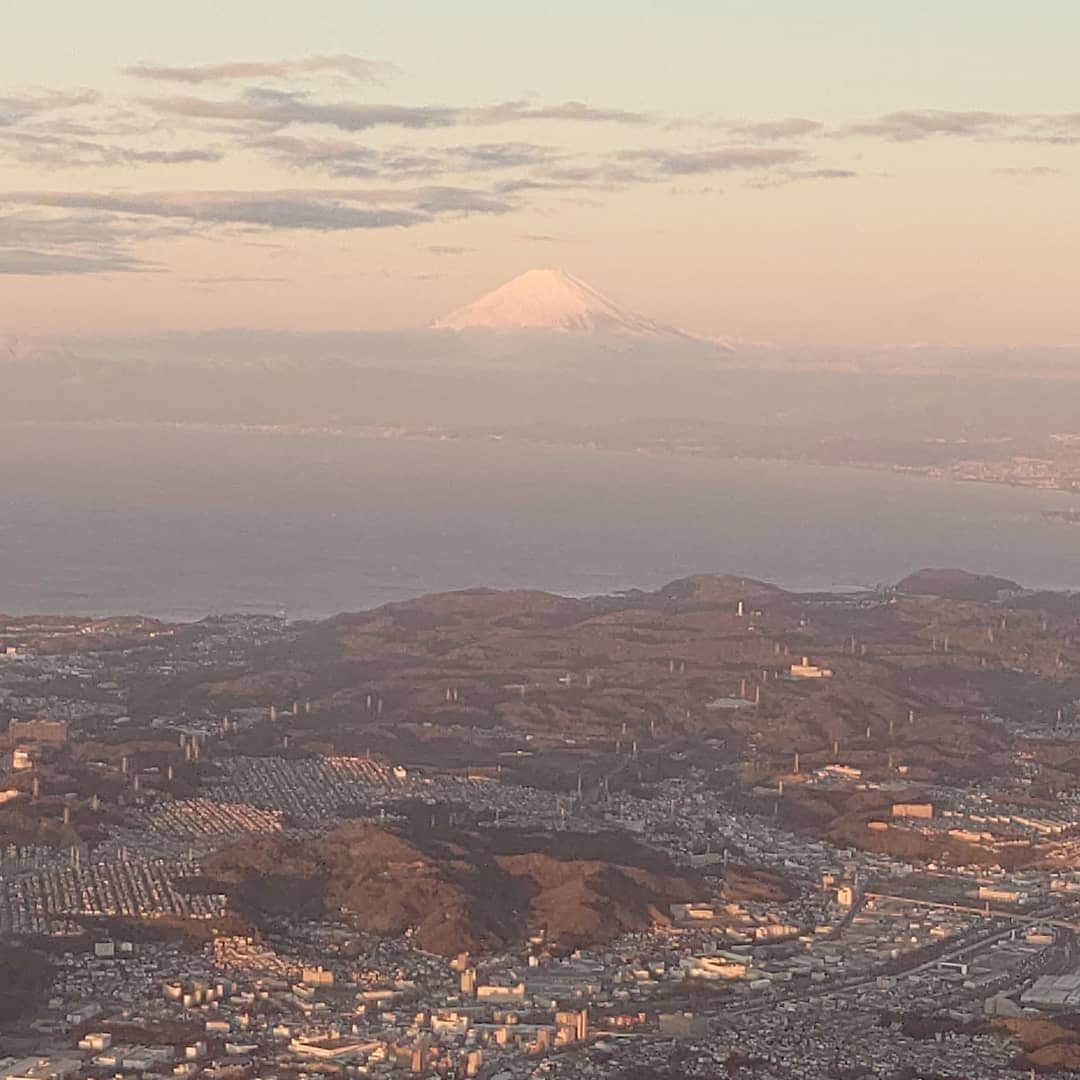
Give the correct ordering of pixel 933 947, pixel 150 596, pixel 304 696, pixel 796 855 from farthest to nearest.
A: pixel 150 596 < pixel 304 696 < pixel 796 855 < pixel 933 947

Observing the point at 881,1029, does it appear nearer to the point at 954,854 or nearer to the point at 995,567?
the point at 954,854

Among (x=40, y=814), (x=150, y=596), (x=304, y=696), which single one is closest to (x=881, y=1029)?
(x=40, y=814)

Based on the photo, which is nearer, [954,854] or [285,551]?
[954,854]

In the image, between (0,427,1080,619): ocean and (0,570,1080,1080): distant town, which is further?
(0,427,1080,619): ocean

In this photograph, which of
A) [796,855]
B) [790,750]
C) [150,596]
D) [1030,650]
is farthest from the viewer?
[150,596]

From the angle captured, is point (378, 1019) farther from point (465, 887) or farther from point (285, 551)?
point (285, 551)

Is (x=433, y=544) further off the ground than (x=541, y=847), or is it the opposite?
(x=433, y=544)

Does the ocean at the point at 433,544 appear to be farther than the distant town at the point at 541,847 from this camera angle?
Yes

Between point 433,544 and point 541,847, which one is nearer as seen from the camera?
point 541,847
